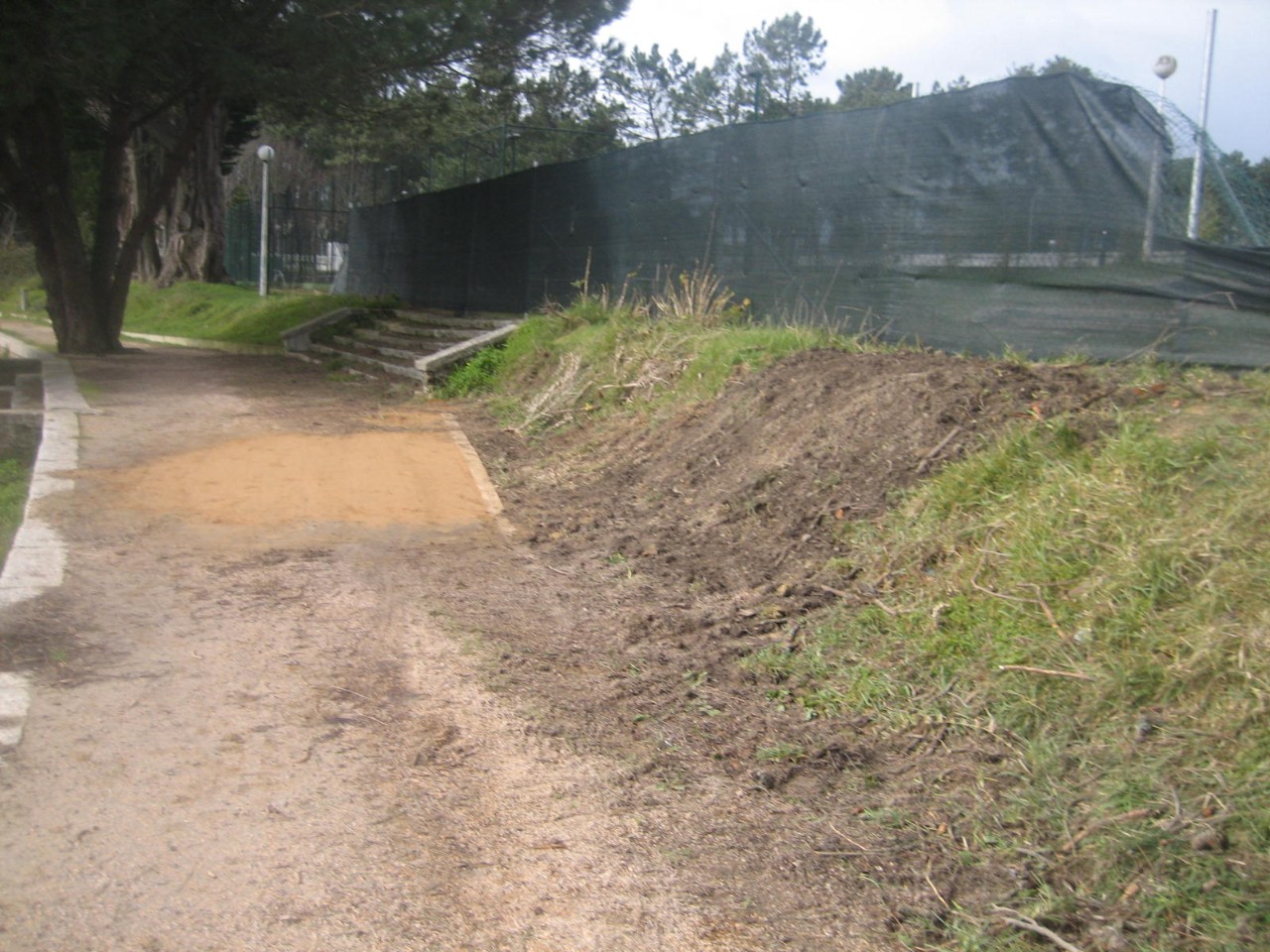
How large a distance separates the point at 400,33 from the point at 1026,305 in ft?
30.0

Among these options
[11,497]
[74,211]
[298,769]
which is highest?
[74,211]

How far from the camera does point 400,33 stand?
45.4ft

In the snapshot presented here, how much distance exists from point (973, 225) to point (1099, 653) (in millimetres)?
5011

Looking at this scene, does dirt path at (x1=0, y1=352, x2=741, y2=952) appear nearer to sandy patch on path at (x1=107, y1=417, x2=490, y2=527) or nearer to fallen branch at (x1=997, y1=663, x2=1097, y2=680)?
sandy patch on path at (x1=107, y1=417, x2=490, y2=527)

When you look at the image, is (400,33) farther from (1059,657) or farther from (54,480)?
(1059,657)

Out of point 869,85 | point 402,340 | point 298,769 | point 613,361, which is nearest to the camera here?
point 298,769

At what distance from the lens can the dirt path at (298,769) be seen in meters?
3.27

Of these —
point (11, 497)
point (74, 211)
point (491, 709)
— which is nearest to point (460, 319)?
point (74, 211)

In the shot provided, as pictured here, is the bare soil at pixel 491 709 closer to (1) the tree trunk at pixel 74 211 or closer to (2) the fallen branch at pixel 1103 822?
(2) the fallen branch at pixel 1103 822

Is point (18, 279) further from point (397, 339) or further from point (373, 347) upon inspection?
point (397, 339)

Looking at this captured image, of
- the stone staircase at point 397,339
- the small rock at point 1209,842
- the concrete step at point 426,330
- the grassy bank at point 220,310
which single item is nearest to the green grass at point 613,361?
the stone staircase at point 397,339

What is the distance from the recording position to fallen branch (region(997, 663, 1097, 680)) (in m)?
3.99

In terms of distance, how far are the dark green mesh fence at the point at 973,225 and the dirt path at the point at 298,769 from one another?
3.81 metres

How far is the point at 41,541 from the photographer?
676cm
